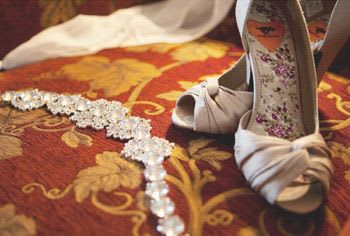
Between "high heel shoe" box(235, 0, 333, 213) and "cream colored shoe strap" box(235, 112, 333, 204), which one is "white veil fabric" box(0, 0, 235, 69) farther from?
"cream colored shoe strap" box(235, 112, 333, 204)

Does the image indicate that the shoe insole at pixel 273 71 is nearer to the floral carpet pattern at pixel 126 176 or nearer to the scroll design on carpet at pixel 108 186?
the floral carpet pattern at pixel 126 176

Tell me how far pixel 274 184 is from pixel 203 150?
0.56 ft

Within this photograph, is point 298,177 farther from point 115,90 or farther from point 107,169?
point 115,90

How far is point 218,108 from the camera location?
0.60m

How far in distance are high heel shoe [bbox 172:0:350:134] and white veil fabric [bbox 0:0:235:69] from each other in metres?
0.43

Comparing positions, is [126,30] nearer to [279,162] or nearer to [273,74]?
[273,74]

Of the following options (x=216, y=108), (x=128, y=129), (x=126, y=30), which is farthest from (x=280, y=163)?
(x=126, y=30)

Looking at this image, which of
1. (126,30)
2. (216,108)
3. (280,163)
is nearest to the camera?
(280,163)

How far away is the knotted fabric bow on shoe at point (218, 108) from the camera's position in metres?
0.60

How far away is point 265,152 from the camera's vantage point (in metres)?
0.47

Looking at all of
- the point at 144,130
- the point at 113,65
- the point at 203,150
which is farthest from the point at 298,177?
the point at 113,65

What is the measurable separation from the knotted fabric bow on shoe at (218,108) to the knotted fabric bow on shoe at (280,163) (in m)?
0.11

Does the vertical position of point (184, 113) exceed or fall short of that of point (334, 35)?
it falls short

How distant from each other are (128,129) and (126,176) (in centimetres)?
12
